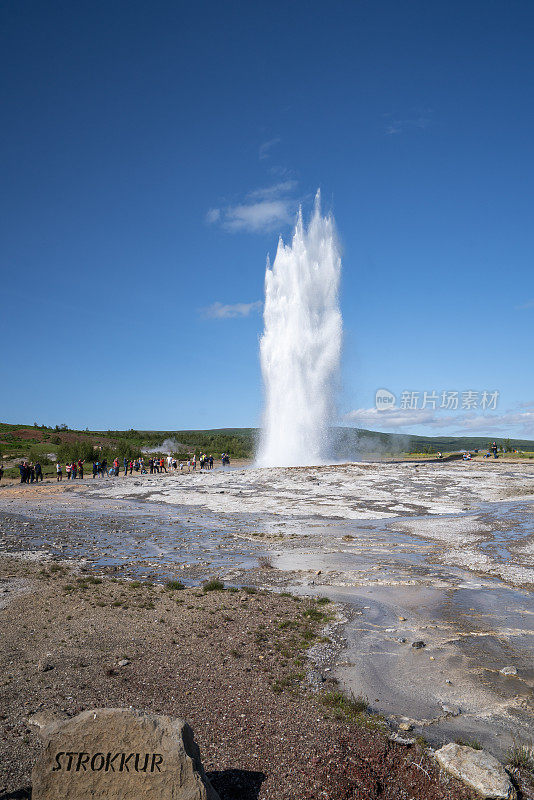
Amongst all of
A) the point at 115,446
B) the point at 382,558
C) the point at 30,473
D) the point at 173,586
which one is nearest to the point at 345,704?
the point at 173,586

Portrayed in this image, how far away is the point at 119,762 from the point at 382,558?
13.0m

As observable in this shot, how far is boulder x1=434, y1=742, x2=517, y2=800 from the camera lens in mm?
5254

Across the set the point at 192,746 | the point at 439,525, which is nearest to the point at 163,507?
the point at 439,525

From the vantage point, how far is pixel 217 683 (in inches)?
308

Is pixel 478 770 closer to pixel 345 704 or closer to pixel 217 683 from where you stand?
pixel 345 704

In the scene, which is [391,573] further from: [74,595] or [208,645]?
[74,595]

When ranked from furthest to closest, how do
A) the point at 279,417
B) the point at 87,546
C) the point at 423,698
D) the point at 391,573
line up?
the point at 279,417 → the point at 87,546 → the point at 391,573 → the point at 423,698

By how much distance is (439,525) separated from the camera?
21766mm

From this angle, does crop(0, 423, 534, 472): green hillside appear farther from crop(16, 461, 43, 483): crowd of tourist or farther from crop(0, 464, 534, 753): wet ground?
crop(0, 464, 534, 753): wet ground

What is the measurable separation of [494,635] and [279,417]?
42823 mm

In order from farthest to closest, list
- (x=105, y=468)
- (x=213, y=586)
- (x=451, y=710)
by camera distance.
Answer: (x=105, y=468) < (x=213, y=586) < (x=451, y=710)

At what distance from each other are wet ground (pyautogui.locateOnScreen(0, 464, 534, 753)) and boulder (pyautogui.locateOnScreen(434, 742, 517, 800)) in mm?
643

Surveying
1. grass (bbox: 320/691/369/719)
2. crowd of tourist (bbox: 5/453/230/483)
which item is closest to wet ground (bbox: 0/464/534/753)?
grass (bbox: 320/691/369/719)

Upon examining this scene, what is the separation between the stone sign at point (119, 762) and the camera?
4.18 m
